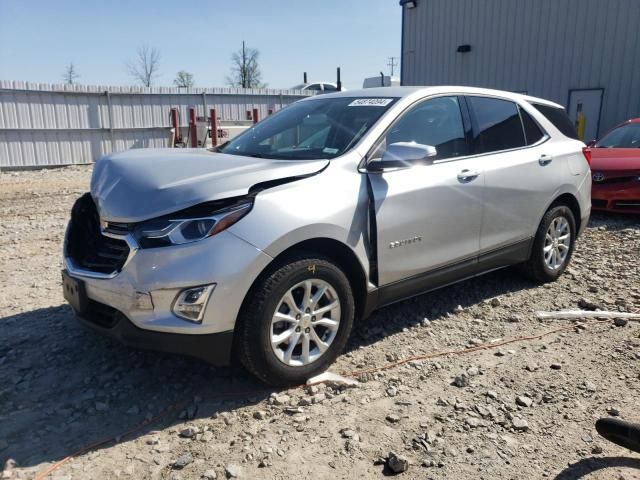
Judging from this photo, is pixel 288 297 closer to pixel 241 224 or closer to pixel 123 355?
pixel 241 224

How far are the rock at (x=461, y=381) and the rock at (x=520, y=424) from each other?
41 centimetres

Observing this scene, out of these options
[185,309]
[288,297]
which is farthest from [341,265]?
[185,309]

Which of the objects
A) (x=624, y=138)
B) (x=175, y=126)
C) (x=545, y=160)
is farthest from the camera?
(x=175, y=126)

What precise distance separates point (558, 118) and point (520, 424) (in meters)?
3.24

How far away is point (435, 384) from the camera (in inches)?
128

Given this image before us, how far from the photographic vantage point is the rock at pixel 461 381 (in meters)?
3.22

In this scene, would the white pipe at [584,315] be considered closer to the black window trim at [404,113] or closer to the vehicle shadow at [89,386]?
the vehicle shadow at [89,386]

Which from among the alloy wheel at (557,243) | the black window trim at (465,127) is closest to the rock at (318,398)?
Answer: the black window trim at (465,127)

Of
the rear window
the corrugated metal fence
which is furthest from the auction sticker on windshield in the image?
the corrugated metal fence

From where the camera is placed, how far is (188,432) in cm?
277

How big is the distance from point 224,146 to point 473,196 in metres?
1.97

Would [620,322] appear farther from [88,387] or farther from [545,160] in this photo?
[88,387]

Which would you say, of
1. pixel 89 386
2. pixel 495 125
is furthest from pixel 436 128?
pixel 89 386

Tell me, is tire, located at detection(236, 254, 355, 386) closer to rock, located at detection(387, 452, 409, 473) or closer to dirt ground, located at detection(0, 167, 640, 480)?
dirt ground, located at detection(0, 167, 640, 480)
